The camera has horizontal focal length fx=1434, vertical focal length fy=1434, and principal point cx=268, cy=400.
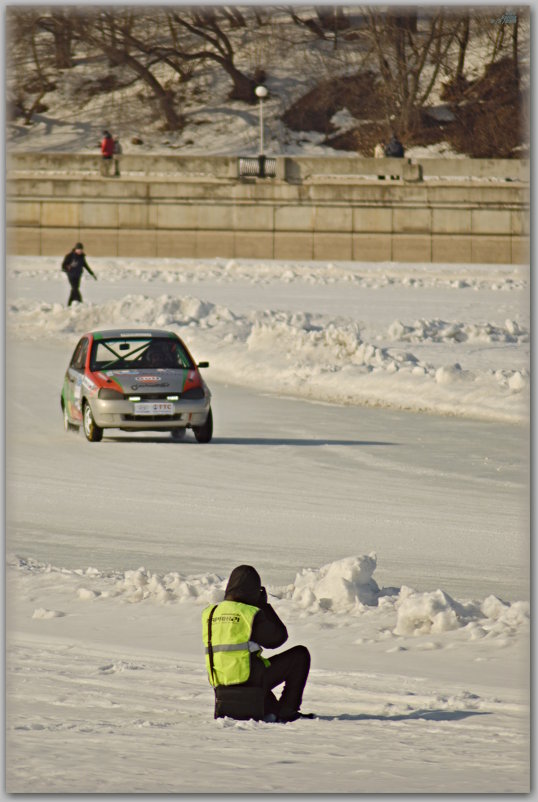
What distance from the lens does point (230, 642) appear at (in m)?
6.64

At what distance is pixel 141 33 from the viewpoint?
56.5 m

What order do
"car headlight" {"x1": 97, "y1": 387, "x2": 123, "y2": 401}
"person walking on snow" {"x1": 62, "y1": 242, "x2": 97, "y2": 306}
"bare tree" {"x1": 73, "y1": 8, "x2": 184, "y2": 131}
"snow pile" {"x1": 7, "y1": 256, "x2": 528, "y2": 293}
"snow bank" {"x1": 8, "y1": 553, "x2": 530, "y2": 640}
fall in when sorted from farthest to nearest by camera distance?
"bare tree" {"x1": 73, "y1": 8, "x2": 184, "y2": 131}
"snow pile" {"x1": 7, "y1": 256, "x2": 528, "y2": 293}
"person walking on snow" {"x1": 62, "y1": 242, "x2": 97, "y2": 306}
"car headlight" {"x1": 97, "y1": 387, "x2": 123, "y2": 401}
"snow bank" {"x1": 8, "y1": 553, "x2": 530, "y2": 640}

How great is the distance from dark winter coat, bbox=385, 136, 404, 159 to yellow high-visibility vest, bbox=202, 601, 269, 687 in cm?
4324

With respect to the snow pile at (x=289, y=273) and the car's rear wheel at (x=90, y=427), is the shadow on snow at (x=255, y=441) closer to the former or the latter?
the car's rear wheel at (x=90, y=427)

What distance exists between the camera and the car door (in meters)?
A: 17.1

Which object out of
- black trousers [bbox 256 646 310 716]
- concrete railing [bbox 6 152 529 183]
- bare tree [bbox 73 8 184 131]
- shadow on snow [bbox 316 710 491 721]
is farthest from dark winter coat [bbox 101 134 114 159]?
shadow on snow [bbox 316 710 491 721]

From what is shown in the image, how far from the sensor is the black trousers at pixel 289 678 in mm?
6855

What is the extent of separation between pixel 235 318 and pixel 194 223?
19966 mm

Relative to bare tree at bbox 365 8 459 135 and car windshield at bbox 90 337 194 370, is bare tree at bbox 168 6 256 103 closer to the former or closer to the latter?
bare tree at bbox 365 8 459 135

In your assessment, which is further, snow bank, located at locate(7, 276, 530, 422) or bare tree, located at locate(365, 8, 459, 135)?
bare tree, located at locate(365, 8, 459, 135)

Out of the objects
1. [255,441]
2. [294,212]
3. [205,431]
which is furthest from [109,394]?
[294,212]

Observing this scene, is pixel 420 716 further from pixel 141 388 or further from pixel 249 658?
pixel 141 388

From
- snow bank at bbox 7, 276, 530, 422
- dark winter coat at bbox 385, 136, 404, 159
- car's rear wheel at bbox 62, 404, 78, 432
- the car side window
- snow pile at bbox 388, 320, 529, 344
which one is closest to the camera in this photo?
the car side window

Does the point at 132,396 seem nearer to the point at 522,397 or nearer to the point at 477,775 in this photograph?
the point at 522,397
